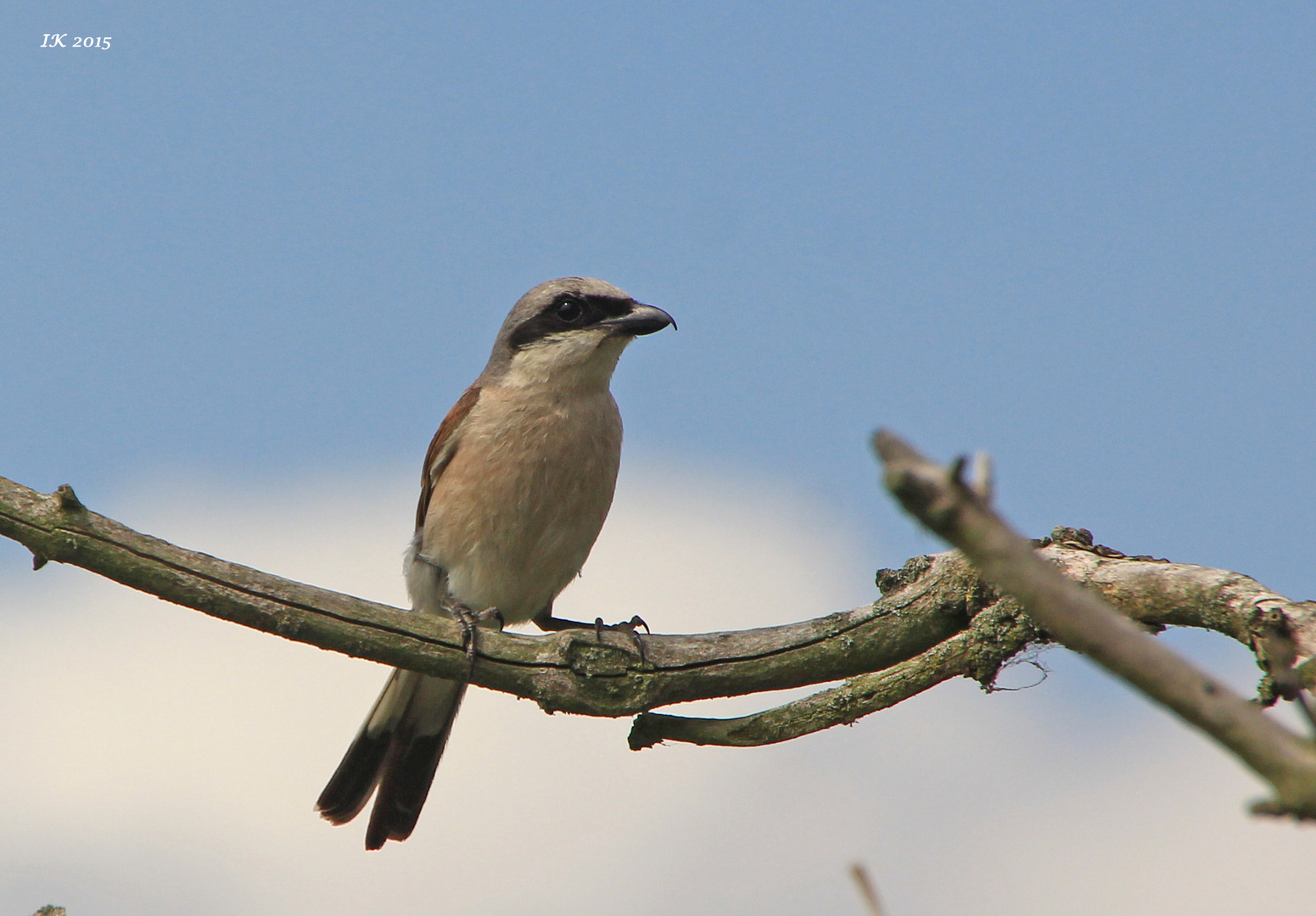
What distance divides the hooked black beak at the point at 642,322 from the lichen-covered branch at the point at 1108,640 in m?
4.76

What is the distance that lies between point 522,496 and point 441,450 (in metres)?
0.67

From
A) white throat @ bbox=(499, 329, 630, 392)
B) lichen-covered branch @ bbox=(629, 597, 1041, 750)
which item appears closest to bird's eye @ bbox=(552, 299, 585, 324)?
white throat @ bbox=(499, 329, 630, 392)

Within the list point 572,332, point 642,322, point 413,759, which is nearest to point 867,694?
point 642,322

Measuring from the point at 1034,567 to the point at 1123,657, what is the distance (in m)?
0.12

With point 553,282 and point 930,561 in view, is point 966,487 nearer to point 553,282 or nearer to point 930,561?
point 930,561

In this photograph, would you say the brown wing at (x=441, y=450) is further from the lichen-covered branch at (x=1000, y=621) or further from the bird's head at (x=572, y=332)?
the lichen-covered branch at (x=1000, y=621)

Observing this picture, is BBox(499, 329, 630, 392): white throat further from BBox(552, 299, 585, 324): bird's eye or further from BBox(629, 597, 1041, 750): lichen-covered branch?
BBox(629, 597, 1041, 750): lichen-covered branch

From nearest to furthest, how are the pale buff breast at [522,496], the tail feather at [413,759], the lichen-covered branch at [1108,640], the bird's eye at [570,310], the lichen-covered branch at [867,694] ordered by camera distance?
1. the lichen-covered branch at [1108,640]
2. the lichen-covered branch at [867,694]
3. the pale buff breast at [522,496]
4. the tail feather at [413,759]
5. the bird's eye at [570,310]

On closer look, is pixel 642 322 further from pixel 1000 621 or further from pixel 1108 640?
pixel 1108 640

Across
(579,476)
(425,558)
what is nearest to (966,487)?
(579,476)

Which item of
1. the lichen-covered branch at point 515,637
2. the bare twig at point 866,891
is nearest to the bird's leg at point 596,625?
the lichen-covered branch at point 515,637

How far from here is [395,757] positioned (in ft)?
19.3

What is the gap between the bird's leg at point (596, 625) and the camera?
13.8 feet

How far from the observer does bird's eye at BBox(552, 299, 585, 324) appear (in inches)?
238
